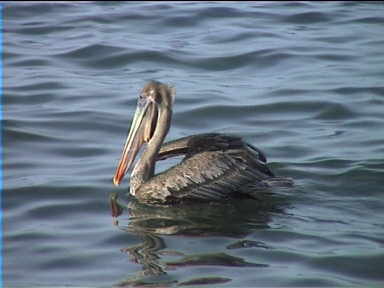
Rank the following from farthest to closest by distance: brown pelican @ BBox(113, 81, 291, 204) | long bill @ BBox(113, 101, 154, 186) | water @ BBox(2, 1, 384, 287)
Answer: long bill @ BBox(113, 101, 154, 186) → brown pelican @ BBox(113, 81, 291, 204) → water @ BBox(2, 1, 384, 287)

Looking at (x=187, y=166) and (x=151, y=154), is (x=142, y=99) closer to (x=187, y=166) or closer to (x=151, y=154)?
(x=151, y=154)

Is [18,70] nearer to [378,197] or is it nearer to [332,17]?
[332,17]

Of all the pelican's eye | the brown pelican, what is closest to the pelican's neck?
the brown pelican

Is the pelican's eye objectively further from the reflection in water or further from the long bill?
the reflection in water

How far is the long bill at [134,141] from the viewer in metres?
10.2

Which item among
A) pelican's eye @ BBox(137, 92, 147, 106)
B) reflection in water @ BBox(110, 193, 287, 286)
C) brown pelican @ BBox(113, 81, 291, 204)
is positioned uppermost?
pelican's eye @ BBox(137, 92, 147, 106)

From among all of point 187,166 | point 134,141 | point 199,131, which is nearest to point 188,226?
point 187,166

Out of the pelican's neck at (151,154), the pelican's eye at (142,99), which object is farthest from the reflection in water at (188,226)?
the pelican's eye at (142,99)

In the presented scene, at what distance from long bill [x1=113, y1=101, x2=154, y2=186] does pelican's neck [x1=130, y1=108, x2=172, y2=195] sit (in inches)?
3.5

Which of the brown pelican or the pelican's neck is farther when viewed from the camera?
the pelican's neck

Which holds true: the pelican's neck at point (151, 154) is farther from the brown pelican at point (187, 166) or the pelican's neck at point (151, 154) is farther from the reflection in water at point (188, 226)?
the reflection in water at point (188, 226)

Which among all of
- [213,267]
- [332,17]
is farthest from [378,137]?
[332,17]

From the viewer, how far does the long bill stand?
1016cm

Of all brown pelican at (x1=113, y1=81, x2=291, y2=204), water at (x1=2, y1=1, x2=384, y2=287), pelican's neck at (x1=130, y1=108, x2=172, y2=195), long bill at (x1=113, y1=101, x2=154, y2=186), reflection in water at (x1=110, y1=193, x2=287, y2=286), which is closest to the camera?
reflection in water at (x1=110, y1=193, x2=287, y2=286)
